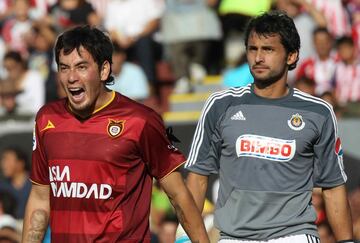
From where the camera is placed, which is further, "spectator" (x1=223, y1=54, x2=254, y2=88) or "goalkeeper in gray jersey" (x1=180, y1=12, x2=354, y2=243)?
"spectator" (x1=223, y1=54, x2=254, y2=88)

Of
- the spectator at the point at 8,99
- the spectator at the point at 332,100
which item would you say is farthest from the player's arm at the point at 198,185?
the spectator at the point at 8,99

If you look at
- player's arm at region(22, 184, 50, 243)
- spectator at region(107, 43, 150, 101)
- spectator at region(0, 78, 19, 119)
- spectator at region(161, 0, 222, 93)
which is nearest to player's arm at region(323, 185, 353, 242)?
player's arm at region(22, 184, 50, 243)

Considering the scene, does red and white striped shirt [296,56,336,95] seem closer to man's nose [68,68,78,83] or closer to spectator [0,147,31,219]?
spectator [0,147,31,219]

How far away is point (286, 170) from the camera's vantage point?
6973 mm

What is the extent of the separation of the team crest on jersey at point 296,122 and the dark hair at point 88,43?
128cm

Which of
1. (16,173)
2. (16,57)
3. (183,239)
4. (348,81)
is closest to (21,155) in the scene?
(16,173)

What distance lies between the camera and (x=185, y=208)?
21.9 ft

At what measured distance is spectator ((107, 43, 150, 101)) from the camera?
14.3 m

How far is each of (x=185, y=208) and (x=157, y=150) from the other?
40 centimetres

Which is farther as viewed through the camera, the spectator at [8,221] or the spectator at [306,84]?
the spectator at [306,84]

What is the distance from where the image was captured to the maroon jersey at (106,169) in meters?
6.55

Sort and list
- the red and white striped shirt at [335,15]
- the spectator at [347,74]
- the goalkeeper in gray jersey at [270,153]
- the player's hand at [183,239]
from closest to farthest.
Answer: the goalkeeper in gray jersey at [270,153]
the player's hand at [183,239]
the spectator at [347,74]
the red and white striped shirt at [335,15]

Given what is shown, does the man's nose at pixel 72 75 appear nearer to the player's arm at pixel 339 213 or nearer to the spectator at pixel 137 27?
the player's arm at pixel 339 213

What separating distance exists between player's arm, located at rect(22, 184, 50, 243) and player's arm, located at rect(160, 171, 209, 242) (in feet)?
2.65
